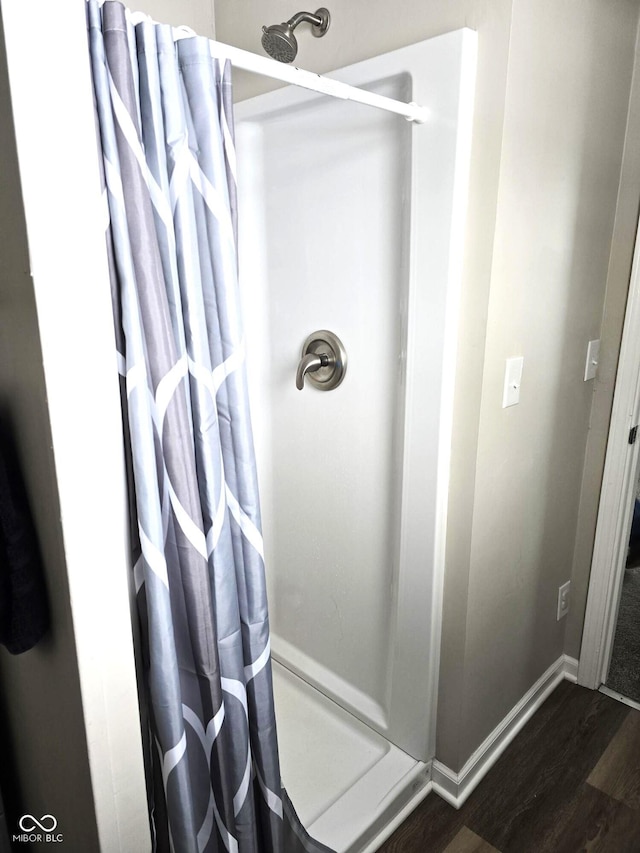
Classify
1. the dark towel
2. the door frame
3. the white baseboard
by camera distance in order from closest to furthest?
the dark towel < the white baseboard < the door frame

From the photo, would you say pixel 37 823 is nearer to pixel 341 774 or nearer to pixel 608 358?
pixel 341 774

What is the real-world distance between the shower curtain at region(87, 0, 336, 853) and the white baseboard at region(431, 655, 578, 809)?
687mm

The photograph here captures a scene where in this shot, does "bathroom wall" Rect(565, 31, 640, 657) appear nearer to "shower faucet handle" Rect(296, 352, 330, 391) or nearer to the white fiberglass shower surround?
the white fiberglass shower surround

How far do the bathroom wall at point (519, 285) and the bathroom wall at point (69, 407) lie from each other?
0.83 metres

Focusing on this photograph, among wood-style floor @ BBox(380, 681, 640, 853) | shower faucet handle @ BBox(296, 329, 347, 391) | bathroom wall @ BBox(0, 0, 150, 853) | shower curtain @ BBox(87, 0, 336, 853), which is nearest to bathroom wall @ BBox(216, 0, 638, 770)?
wood-style floor @ BBox(380, 681, 640, 853)

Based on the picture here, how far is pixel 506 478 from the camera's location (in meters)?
1.43

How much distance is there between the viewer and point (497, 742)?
1647 millimetres

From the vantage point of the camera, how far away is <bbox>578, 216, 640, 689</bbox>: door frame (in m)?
1.62

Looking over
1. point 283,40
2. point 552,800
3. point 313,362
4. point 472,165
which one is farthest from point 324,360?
point 552,800

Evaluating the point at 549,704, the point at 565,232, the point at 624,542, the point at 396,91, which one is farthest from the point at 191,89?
the point at 549,704

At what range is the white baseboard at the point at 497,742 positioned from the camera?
4.99 feet

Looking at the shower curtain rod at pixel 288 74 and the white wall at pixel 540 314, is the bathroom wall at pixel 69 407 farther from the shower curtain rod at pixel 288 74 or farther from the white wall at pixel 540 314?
the white wall at pixel 540 314

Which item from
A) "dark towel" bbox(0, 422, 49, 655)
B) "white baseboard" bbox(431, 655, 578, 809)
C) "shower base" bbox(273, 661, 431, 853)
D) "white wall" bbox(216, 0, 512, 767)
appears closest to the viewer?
"dark towel" bbox(0, 422, 49, 655)
